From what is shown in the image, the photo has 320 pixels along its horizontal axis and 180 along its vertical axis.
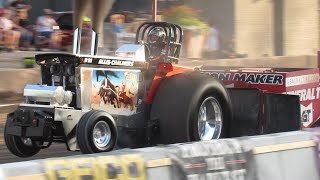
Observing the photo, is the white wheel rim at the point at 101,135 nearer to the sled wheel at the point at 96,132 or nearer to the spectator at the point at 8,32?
the sled wheel at the point at 96,132

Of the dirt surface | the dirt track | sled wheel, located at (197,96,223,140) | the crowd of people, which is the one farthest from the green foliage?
sled wheel, located at (197,96,223,140)

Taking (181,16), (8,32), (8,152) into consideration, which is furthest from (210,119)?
(8,32)

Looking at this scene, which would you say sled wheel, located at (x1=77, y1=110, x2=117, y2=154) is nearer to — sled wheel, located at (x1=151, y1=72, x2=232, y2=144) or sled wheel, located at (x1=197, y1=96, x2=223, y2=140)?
sled wheel, located at (x1=151, y1=72, x2=232, y2=144)

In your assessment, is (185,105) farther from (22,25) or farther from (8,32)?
(22,25)

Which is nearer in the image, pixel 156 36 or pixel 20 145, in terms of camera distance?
pixel 20 145

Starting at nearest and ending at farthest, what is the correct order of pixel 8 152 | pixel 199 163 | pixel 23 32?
pixel 199 163, pixel 8 152, pixel 23 32

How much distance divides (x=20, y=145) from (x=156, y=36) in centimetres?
196

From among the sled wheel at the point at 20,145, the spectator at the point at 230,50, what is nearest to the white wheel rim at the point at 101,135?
the sled wheel at the point at 20,145

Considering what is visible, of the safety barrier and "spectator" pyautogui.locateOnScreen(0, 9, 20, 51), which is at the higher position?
"spectator" pyautogui.locateOnScreen(0, 9, 20, 51)

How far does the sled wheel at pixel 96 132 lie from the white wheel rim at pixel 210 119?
1113mm

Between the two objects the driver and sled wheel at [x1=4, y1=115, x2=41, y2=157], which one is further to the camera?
the driver

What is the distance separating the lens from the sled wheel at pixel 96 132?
6345mm

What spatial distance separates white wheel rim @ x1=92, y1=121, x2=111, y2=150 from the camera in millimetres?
6471

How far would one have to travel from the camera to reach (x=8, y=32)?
17.7m
